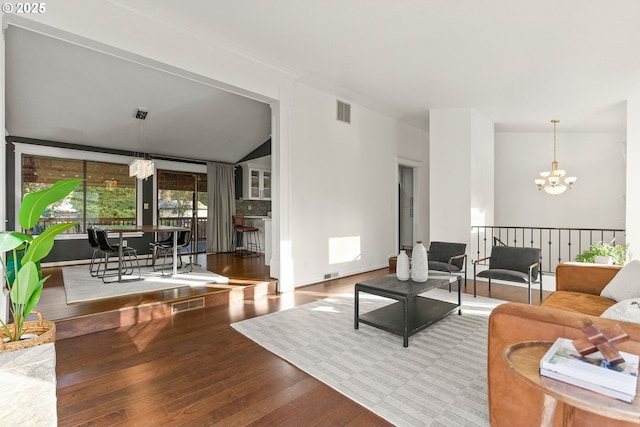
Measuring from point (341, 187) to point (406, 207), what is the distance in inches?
116

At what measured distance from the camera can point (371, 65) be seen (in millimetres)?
4344

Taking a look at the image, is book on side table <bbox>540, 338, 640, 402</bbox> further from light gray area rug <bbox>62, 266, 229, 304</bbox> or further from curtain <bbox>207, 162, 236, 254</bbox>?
curtain <bbox>207, 162, 236, 254</bbox>

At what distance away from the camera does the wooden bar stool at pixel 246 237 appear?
25.8ft

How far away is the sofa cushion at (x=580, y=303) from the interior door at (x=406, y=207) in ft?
16.6

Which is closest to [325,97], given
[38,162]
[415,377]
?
[415,377]

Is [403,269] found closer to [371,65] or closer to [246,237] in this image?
[371,65]

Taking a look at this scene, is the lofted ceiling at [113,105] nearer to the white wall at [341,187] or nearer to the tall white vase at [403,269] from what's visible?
the white wall at [341,187]

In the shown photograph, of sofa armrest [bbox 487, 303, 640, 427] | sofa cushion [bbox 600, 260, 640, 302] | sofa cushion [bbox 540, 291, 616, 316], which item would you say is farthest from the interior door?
sofa armrest [bbox 487, 303, 640, 427]

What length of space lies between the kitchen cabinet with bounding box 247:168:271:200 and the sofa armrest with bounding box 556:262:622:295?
705cm

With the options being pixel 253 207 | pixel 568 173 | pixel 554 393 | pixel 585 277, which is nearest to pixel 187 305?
pixel 554 393

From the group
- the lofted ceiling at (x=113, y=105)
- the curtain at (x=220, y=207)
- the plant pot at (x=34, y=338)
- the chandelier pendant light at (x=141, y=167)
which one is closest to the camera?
the plant pot at (x=34, y=338)

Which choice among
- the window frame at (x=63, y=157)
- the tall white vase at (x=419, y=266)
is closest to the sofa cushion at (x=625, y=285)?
the tall white vase at (x=419, y=266)

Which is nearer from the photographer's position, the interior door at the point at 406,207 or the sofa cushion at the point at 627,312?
the sofa cushion at the point at 627,312

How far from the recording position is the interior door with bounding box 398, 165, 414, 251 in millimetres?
7891
